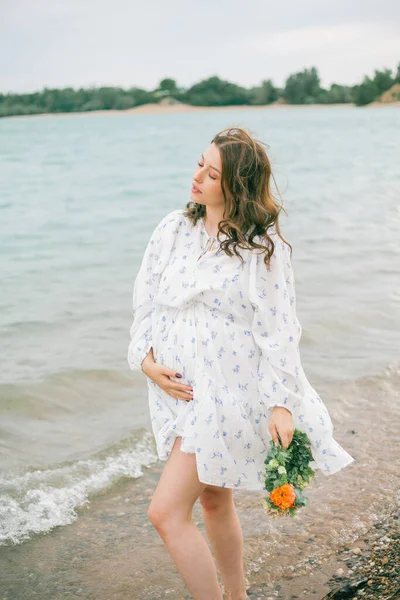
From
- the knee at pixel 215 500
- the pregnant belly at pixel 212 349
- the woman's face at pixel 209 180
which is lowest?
the knee at pixel 215 500

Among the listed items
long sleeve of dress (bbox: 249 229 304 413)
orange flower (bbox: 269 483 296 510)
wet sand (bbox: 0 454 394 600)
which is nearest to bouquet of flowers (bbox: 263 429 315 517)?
orange flower (bbox: 269 483 296 510)

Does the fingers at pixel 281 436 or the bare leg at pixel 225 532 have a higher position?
the fingers at pixel 281 436

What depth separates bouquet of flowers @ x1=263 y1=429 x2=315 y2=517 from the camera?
2.83 meters

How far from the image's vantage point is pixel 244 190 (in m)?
3.03

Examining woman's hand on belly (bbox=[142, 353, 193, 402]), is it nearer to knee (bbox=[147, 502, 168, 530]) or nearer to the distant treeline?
knee (bbox=[147, 502, 168, 530])

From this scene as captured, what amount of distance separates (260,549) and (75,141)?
44393mm

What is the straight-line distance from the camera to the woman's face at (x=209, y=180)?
3037 millimetres

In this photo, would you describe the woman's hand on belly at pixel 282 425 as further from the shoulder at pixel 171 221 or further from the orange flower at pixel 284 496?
the shoulder at pixel 171 221

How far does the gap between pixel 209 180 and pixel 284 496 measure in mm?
1123

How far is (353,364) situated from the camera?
7.02 meters

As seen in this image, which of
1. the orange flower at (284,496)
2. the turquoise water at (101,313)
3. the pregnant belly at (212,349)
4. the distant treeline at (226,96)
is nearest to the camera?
the orange flower at (284,496)

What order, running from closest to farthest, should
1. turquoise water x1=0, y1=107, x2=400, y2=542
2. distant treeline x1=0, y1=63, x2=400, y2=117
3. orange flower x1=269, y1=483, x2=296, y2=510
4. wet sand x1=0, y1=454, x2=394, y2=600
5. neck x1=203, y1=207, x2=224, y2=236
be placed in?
1. orange flower x1=269, y1=483, x2=296, y2=510
2. neck x1=203, y1=207, x2=224, y2=236
3. wet sand x1=0, y1=454, x2=394, y2=600
4. turquoise water x1=0, y1=107, x2=400, y2=542
5. distant treeline x1=0, y1=63, x2=400, y2=117

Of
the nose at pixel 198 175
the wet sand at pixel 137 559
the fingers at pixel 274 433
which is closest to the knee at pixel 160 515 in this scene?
the fingers at pixel 274 433

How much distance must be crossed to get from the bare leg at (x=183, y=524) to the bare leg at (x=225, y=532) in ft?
0.81
